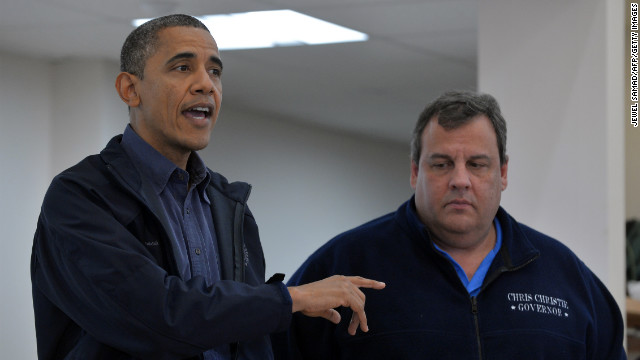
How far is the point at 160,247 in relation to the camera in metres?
1.63

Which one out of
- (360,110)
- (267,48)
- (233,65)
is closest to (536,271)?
(267,48)

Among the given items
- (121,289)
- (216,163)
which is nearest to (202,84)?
(121,289)

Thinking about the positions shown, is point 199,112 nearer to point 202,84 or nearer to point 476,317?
point 202,84

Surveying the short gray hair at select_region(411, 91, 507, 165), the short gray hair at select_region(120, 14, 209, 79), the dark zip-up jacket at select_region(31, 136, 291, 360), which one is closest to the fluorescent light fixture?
the short gray hair at select_region(411, 91, 507, 165)

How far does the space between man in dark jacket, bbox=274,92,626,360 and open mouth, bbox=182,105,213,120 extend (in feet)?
2.26

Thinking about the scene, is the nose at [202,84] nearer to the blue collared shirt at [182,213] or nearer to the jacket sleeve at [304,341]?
the blue collared shirt at [182,213]

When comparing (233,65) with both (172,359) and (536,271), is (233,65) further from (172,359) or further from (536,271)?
(172,359)

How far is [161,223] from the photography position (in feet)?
5.31

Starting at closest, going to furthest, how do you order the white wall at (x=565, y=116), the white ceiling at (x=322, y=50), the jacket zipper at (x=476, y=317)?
the jacket zipper at (x=476, y=317) < the white wall at (x=565, y=116) < the white ceiling at (x=322, y=50)

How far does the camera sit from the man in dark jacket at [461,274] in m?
2.12

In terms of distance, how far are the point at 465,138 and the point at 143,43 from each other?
88cm

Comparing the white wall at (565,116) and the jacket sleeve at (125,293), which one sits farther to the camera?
the white wall at (565,116)

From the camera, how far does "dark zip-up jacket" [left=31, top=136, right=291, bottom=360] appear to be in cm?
149

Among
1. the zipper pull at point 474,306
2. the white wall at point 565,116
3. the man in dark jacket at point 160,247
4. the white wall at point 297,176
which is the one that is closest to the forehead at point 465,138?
the zipper pull at point 474,306
